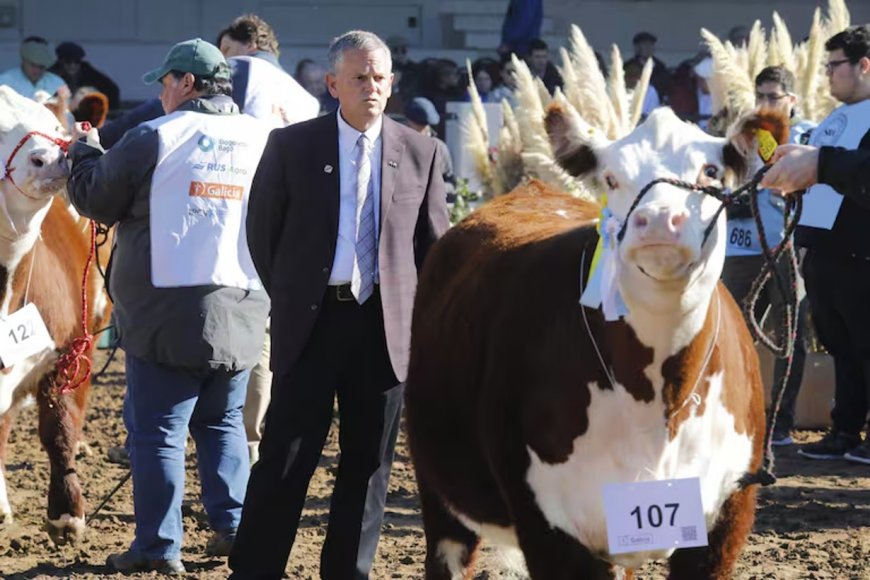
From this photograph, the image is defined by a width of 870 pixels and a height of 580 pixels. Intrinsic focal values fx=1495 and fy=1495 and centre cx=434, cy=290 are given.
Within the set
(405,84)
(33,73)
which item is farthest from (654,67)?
(33,73)

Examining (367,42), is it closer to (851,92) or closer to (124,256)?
(124,256)

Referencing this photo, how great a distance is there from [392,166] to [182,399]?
1364 mm

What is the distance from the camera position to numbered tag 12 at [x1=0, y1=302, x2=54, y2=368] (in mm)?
6090

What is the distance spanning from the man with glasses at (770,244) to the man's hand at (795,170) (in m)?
3.94

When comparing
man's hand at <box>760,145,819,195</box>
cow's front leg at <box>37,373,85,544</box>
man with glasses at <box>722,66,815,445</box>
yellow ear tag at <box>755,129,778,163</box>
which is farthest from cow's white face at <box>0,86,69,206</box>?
man with glasses at <box>722,66,815,445</box>

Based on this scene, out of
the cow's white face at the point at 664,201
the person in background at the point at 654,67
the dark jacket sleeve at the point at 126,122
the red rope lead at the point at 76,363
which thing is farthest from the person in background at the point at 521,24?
the cow's white face at the point at 664,201

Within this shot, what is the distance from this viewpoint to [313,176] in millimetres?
4887

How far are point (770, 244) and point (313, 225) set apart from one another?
3819mm

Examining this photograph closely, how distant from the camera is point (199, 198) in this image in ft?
18.4

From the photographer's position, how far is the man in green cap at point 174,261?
18.3ft

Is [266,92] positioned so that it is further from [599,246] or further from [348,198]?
[599,246]

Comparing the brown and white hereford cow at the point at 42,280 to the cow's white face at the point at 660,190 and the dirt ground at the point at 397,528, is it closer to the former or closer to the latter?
the dirt ground at the point at 397,528

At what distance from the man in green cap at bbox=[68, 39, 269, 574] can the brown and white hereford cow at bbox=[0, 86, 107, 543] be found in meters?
0.27

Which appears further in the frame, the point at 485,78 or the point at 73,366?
the point at 485,78
